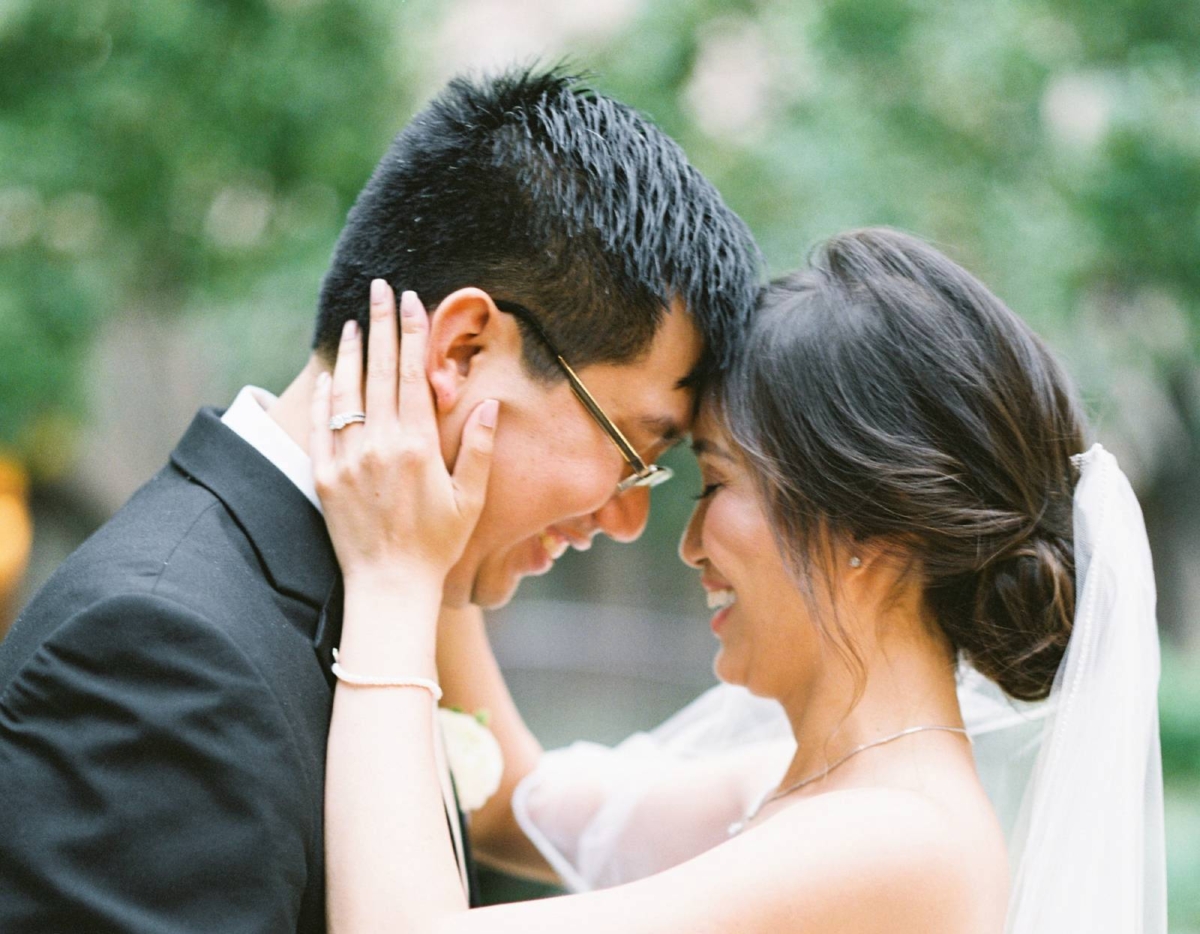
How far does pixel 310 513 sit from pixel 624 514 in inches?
27.2

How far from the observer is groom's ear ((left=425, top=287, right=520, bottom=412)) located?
2148mm

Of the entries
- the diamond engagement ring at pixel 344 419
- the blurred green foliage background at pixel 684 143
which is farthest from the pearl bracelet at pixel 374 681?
the blurred green foliage background at pixel 684 143

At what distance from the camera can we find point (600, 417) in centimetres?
229

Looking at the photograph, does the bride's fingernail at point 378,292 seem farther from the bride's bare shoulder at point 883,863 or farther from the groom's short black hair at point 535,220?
the bride's bare shoulder at point 883,863

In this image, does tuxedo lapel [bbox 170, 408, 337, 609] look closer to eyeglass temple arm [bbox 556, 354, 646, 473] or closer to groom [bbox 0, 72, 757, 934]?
groom [bbox 0, 72, 757, 934]

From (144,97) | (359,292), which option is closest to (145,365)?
(144,97)

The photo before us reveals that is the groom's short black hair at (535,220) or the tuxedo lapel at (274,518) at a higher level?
the groom's short black hair at (535,220)

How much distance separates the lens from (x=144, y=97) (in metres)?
6.05

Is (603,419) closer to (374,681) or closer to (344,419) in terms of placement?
(344,419)

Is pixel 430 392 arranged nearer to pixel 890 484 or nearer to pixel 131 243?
pixel 890 484

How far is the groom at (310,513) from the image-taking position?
1.62 m

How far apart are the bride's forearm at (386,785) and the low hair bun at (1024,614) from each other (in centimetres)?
111

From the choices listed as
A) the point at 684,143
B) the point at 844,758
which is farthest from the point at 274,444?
the point at 684,143

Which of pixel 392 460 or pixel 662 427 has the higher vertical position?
pixel 662 427
